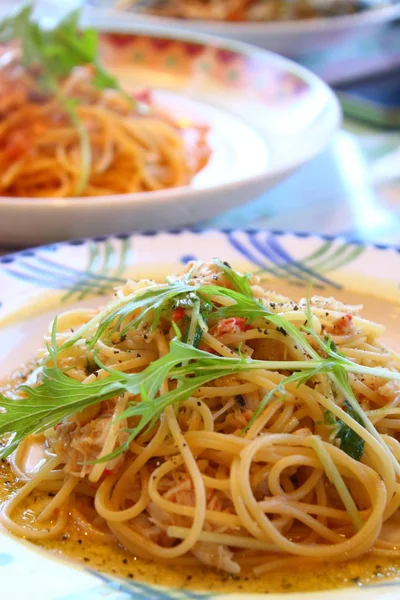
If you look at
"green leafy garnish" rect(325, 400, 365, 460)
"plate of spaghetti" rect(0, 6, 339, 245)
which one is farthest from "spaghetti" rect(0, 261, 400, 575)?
"plate of spaghetti" rect(0, 6, 339, 245)

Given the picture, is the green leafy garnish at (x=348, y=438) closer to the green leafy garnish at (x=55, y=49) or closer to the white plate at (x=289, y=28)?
the green leafy garnish at (x=55, y=49)

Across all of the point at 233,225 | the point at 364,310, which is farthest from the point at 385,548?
the point at 233,225

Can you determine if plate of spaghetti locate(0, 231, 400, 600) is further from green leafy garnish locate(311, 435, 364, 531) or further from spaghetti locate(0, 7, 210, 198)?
spaghetti locate(0, 7, 210, 198)

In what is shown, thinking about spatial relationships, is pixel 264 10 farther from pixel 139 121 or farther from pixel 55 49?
pixel 55 49

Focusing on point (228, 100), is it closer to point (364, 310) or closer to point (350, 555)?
point (364, 310)

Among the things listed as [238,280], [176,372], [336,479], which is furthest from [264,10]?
[336,479]
